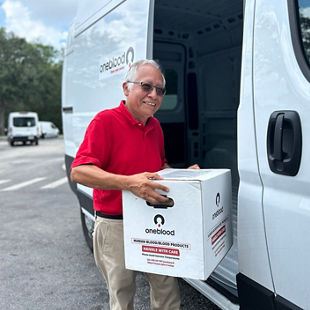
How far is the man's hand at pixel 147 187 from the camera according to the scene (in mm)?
1614

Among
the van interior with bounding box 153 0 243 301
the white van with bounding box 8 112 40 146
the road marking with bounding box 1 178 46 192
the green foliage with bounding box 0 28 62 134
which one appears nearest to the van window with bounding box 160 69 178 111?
the van interior with bounding box 153 0 243 301

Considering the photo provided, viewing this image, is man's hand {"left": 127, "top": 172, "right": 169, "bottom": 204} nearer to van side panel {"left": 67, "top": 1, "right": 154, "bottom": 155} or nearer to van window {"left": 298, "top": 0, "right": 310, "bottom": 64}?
van window {"left": 298, "top": 0, "right": 310, "bottom": 64}

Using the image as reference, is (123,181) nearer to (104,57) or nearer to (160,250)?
(160,250)

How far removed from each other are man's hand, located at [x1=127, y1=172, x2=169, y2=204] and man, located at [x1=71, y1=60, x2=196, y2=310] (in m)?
0.11

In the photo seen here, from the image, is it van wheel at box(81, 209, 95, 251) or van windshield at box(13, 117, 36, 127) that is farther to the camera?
van windshield at box(13, 117, 36, 127)

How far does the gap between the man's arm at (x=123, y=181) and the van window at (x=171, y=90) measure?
2.55 metres

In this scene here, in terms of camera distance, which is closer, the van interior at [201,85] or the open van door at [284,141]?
the open van door at [284,141]

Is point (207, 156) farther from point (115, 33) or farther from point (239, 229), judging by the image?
point (239, 229)

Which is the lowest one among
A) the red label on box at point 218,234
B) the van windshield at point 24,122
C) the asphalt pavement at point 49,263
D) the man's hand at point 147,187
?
the asphalt pavement at point 49,263

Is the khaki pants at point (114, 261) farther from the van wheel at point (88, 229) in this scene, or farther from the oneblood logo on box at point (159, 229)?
the van wheel at point (88, 229)

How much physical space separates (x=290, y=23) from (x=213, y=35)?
2.78 m

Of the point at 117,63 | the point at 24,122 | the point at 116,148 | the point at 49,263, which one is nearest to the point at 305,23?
the point at 116,148

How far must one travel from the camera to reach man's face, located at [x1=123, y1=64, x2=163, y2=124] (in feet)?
6.25

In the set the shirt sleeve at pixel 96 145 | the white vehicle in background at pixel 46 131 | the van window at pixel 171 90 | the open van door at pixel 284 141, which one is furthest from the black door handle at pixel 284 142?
the white vehicle in background at pixel 46 131
